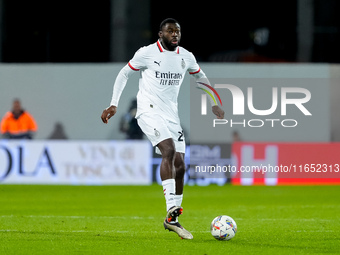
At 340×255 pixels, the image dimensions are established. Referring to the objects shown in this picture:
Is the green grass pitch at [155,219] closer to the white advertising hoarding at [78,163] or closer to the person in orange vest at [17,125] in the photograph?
the white advertising hoarding at [78,163]

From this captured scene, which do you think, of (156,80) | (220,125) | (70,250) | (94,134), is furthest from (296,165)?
(70,250)

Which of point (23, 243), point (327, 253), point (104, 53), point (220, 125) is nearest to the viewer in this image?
point (327, 253)

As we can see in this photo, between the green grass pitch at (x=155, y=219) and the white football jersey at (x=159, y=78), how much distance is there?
1340 mm

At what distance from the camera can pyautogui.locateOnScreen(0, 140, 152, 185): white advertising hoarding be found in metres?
17.1

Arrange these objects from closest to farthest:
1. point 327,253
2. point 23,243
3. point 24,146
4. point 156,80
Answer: point 327,253, point 23,243, point 156,80, point 24,146

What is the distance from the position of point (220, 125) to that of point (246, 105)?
99cm

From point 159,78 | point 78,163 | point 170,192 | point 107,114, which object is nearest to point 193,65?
point 159,78

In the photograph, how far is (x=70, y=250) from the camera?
23.1 ft

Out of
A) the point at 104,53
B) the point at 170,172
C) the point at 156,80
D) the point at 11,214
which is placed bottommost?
the point at 11,214

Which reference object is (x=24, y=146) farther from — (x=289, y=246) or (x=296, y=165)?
(x=289, y=246)

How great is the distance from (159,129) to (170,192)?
68 centimetres

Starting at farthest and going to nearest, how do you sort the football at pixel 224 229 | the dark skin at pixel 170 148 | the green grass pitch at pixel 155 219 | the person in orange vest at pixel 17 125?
the person in orange vest at pixel 17 125 < the dark skin at pixel 170 148 < the football at pixel 224 229 < the green grass pitch at pixel 155 219

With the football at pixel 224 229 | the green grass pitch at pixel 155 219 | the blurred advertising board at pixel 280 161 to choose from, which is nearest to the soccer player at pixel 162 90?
the football at pixel 224 229

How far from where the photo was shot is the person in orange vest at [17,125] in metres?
19.0
